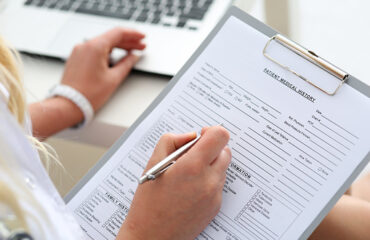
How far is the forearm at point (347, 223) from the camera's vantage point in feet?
1.73

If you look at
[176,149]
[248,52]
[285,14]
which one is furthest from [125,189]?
[285,14]

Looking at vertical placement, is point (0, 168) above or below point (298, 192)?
below

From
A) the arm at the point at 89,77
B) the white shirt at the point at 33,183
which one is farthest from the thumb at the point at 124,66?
the white shirt at the point at 33,183

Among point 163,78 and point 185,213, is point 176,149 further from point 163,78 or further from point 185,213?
point 163,78

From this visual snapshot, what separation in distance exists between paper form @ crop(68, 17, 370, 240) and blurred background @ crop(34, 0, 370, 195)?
0.47 ft

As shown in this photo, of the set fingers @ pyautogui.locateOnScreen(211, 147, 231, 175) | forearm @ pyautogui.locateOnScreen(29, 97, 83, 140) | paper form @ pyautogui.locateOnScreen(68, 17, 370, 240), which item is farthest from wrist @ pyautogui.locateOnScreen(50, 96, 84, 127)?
fingers @ pyautogui.locateOnScreen(211, 147, 231, 175)

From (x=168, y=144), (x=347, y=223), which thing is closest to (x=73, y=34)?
(x=168, y=144)

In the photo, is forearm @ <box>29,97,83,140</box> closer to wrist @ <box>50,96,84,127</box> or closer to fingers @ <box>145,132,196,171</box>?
wrist @ <box>50,96,84,127</box>

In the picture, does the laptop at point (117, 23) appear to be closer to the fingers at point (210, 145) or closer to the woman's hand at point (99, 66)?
the woman's hand at point (99, 66)

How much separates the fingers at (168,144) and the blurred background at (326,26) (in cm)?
19

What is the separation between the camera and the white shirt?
0.33 m

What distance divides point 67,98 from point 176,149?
0.23 metres

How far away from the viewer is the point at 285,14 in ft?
2.11

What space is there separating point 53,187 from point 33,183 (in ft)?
0.09
